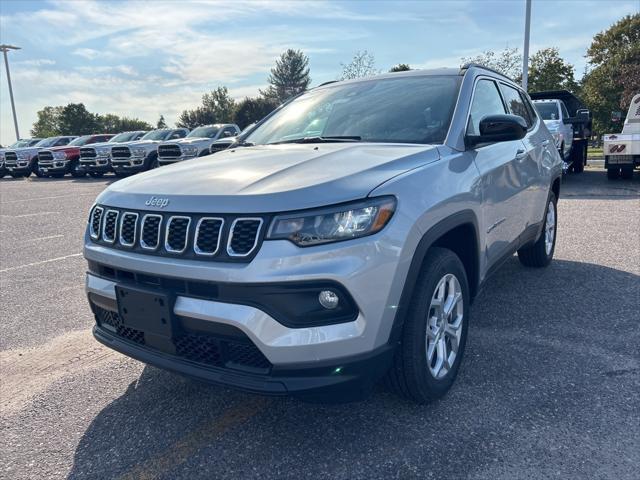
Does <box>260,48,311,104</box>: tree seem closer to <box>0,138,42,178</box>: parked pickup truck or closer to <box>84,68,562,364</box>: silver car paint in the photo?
<box>0,138,42,178</box>: parked pickup truck

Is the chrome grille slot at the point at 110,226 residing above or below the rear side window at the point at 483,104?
below

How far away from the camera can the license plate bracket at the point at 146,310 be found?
7.48 ft

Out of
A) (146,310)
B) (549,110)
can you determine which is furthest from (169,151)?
(146,310)

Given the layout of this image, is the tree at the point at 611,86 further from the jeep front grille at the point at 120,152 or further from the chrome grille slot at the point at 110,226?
the chrome grille slot at the point at 110,226

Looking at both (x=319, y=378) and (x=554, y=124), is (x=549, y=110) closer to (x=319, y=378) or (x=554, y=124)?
(x=554, y=124)

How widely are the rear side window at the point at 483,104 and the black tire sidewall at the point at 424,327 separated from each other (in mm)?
1012

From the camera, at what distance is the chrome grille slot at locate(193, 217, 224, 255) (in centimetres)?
220

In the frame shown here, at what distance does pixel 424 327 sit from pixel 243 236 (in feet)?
3.16

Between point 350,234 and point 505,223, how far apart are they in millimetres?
1894

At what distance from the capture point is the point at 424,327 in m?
2.47

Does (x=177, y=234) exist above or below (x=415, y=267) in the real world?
above

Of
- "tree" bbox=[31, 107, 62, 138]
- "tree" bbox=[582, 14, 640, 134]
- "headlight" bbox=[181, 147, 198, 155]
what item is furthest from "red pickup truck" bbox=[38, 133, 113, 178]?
"tree" bbox=[31, 107, 62, 138]

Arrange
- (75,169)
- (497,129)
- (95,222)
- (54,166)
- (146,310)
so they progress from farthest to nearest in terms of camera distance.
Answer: (75,169), (54,166), (497,129), (95,222), (146,310)

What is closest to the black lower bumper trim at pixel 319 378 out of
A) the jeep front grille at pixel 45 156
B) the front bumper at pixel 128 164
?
the front bumper at pixel 128 164
